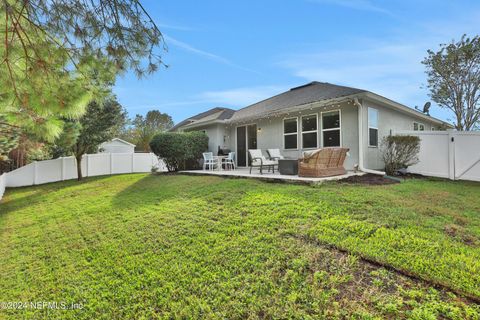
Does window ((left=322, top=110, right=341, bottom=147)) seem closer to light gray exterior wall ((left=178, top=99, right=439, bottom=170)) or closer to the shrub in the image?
light gray exterior wall ((left=178, top=99, right=439, bottom=170))

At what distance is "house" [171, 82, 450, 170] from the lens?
319 inches

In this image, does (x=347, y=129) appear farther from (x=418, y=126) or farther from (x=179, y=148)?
(x=179, y=148)

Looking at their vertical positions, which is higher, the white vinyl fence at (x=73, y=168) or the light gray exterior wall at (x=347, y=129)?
the light gray exterior wall at (x=347, y=129)

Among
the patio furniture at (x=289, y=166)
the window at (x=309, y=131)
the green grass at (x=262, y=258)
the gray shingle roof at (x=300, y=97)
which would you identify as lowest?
the green grass at (x=262, y=258)

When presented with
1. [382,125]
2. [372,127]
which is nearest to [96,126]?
[372,127]

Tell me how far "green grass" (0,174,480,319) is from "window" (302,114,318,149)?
397cm

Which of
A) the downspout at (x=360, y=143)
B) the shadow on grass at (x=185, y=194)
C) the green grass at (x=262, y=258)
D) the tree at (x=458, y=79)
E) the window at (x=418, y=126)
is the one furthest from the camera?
the tree at (x=458, y=79)

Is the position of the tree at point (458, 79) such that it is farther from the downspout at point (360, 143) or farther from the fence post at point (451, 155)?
the downspout at point (360, 143)

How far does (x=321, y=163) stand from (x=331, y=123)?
2.65m

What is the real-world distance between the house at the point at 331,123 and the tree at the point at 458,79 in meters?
5.80

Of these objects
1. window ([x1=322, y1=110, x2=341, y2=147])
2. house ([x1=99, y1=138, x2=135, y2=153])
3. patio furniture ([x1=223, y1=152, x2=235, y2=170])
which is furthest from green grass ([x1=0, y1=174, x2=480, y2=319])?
house ([x1=99, y1=138, x2=135, y2=153])

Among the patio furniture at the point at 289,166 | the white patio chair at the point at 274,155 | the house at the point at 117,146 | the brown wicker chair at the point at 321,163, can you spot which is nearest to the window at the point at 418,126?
the brown wicker chair at the point at 321,163

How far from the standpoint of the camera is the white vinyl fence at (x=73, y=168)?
43.4 ft

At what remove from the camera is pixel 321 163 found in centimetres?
700
